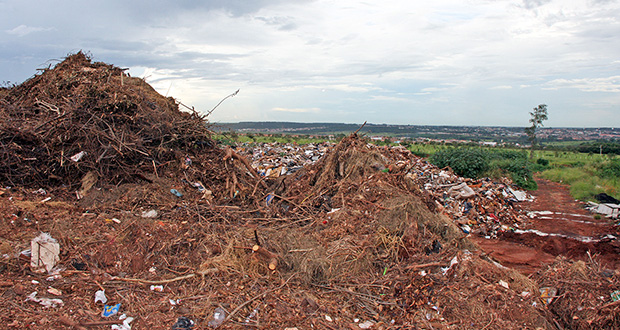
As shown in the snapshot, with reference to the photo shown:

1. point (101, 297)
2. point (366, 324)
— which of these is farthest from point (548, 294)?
point (101, 297)

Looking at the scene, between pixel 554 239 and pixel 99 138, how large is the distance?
8.70 m

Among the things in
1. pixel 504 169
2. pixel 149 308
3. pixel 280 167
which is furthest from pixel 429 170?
pixel 149 308

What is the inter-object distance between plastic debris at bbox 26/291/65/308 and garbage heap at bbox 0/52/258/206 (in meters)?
2.44

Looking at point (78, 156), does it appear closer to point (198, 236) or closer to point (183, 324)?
point (198, 236)

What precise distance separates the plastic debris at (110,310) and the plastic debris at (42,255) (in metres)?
0.95

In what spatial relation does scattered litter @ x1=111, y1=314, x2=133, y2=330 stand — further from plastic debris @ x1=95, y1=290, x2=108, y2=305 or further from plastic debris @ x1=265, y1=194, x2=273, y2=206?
plastic debris @ x1=265, y1=194, x2=273, y2=206

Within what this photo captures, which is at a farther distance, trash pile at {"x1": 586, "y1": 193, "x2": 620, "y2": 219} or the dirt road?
trash pile at {"x1": 586, "y1": 193, "x2": 620, "y2": 219}

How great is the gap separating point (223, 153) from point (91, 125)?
232 centimetres

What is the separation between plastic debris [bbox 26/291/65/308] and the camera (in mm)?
3340

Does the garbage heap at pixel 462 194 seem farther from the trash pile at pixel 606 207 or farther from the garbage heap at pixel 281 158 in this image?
the trash pile at pixel 606 207

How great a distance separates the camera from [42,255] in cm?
386

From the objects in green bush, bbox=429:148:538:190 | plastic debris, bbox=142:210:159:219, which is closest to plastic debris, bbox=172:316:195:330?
plastic debris, bbox=142:210:159:219

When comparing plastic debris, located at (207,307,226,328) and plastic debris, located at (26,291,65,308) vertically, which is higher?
plastic debris, located at (26,291,65,308)

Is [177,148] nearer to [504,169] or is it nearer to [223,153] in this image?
[223,153]
